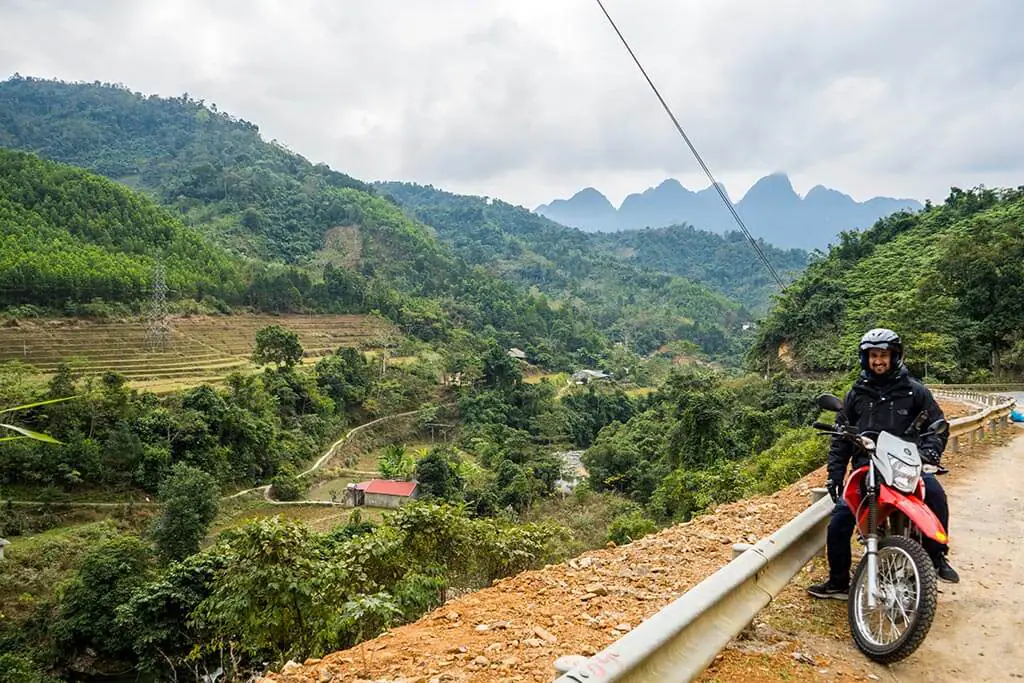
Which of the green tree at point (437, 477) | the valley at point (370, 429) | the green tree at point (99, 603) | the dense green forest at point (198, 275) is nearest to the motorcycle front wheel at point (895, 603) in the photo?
the valley at point (370, 429)

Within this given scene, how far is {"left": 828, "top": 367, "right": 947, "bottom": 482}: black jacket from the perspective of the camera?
2.92 m

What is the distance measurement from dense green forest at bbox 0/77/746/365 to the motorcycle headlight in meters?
51.2

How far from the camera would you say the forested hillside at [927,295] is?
942 inches

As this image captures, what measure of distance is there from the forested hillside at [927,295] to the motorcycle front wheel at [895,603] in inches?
507

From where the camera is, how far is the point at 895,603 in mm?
2475

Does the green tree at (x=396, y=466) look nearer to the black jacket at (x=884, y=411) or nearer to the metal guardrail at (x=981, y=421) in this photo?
the metal guardrail at (x=981, y=421)

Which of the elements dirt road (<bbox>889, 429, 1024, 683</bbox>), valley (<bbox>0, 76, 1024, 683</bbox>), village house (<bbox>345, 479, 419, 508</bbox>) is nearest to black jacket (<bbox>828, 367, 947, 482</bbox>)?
dirt road (<bbox>889, 429, 1024, 683</bbox>)

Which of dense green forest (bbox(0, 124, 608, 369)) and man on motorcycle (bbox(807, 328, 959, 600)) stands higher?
dense green forest (bbox(0, 124, 608, 369))

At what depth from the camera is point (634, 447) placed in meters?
28.5

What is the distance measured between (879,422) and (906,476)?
366 mm

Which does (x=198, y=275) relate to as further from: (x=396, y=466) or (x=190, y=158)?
(x=190, y=158)

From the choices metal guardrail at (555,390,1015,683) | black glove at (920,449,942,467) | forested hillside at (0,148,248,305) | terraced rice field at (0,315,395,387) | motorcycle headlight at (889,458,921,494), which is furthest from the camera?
forested hillside at (0,148,248,305)

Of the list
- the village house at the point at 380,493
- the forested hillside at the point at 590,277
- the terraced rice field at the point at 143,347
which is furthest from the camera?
the forested hillside at the point at 590,277

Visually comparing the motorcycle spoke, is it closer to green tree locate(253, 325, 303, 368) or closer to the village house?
the village house
